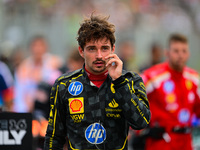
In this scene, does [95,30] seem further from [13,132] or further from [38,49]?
[38,49]

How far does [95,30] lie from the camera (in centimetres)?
411

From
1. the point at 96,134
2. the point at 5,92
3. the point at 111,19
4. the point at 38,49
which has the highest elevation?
the point at 111,19

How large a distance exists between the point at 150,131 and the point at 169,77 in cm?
80

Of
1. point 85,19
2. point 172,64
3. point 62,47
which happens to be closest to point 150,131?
point 172,64

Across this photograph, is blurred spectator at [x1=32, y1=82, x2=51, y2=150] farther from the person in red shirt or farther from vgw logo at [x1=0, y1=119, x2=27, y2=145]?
vgw logo at [x1=0, y1=119, x2=27, y2=145]

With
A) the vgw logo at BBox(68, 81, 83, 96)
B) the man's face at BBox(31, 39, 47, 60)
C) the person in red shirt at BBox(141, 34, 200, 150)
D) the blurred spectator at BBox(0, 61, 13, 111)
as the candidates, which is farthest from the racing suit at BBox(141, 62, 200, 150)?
the man's face at BBox(31, 39, 47, 60)

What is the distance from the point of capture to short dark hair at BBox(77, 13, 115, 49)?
4.12 metres

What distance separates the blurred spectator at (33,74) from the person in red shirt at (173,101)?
8.00 ft

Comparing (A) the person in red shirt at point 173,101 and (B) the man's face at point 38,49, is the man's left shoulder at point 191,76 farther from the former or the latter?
(B) the man's face at point 38,49

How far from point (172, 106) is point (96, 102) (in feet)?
9.04

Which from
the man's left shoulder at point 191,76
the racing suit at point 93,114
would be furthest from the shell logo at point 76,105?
the man's left shoulder at point 191,76

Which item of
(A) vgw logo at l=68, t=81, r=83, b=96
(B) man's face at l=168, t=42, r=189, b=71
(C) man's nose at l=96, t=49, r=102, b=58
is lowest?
(A) vgw logo at l=68, t=81, r=83, b=96

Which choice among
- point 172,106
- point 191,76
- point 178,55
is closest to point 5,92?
point 172,106

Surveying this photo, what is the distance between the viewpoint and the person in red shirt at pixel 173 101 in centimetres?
668
